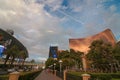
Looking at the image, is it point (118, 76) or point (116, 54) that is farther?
point (116, 54)

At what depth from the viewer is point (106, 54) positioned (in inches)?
1813

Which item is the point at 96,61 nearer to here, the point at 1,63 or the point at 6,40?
the point at 6,40

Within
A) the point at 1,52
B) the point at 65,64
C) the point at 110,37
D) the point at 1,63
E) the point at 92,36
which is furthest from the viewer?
the point at 92,36

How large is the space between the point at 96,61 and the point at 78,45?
8212 centimetres

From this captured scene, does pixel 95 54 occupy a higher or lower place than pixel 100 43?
lower

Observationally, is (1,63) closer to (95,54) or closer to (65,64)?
(65,64)

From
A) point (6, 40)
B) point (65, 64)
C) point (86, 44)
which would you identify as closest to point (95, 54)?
point (65, 64)

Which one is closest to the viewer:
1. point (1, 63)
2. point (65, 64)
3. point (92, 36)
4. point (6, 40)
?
point (65, 64)

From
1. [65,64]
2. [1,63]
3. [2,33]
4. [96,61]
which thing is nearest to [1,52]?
[2,33]

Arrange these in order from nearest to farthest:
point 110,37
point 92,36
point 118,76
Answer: point 118,76 < point 110,37 < point 92,36

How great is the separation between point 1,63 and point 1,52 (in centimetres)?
2091

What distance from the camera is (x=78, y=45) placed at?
12975 cm

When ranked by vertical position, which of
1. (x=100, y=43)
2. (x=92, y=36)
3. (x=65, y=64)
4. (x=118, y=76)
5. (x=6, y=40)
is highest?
(x=92, y=36)

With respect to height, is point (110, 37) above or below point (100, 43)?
above
